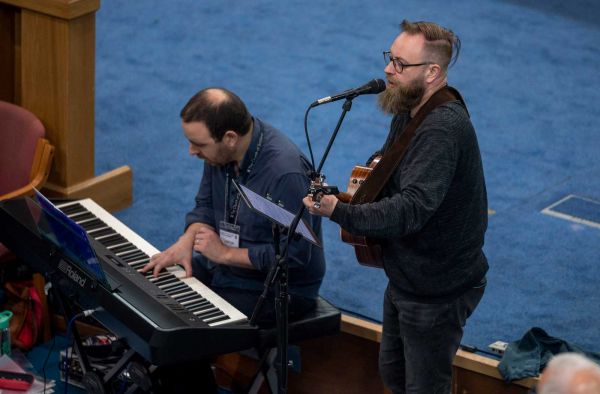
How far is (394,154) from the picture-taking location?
12.1 feet

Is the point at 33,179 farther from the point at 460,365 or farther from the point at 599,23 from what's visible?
the point at 599,23

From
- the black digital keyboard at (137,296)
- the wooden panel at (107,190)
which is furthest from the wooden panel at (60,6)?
the black digital keyboard at (137,296)

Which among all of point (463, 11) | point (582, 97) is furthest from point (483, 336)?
point (463, 11)

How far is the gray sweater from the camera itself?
3.55 m

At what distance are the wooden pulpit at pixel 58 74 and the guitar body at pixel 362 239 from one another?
2.47 meters

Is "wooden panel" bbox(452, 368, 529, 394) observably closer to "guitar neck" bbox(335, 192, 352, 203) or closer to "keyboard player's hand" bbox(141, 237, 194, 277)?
"guitar neck" bbox(335, 192, 352, 203)

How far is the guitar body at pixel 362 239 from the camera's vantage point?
3.86 metres

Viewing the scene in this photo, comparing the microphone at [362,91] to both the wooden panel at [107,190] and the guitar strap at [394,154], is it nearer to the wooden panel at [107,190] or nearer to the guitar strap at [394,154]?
the guitar strap at [394,154]

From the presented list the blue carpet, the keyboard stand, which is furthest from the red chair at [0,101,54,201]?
the keyboard stand

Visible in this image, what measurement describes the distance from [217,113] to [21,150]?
171cm

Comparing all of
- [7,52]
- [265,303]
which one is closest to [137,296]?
[265,303]

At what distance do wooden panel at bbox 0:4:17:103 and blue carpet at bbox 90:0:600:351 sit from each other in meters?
0.94

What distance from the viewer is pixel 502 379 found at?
14.5 feet

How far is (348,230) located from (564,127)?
4669 millimetres
